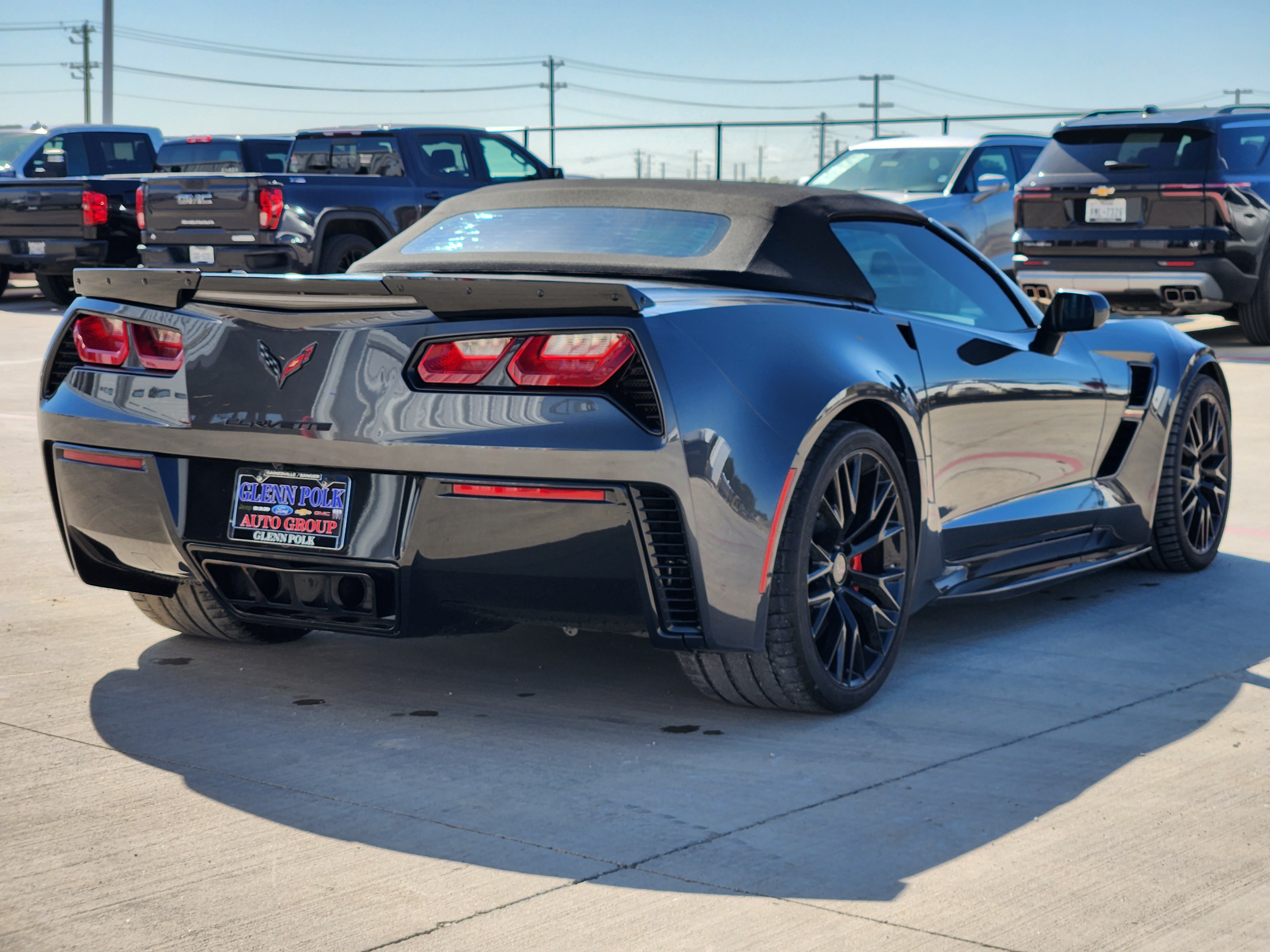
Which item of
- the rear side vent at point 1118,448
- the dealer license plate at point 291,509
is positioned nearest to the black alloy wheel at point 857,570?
the dealer license plate at point 291,509

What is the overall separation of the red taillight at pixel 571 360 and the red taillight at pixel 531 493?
23 cm

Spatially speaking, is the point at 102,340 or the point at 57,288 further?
the point at 57,288

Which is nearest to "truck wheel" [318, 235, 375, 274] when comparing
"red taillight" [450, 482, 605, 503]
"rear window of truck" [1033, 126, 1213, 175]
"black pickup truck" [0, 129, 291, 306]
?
"black pickup truck" [0, 129, 291, 306]

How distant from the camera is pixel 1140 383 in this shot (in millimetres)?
5574

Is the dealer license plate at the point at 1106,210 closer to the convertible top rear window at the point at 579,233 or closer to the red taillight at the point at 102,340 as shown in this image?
the convertible top rear window at the point at 579,233

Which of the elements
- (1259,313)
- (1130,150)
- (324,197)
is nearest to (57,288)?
(324,197)

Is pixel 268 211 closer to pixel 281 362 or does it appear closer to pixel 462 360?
pixel 281 362

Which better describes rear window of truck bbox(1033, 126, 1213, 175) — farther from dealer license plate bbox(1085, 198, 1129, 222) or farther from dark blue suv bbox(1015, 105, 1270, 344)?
dealer license plate bbox(1085, 198, 1129, 222)

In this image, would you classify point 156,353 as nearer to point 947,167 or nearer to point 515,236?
point 515,236

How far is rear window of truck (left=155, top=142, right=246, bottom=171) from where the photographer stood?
63.6 ft

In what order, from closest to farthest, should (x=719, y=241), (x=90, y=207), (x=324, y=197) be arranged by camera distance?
1. (x=719, y=241)
2. (x=324, y=197)
3. (x=90, y=207)

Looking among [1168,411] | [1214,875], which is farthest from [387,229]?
[1214,875]

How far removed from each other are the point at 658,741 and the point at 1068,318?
2.17 metres

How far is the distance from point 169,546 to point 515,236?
1482 millimetres
